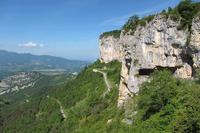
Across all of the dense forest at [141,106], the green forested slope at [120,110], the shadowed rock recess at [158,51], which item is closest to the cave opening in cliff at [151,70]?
the shadowed rock recess at [158,51]

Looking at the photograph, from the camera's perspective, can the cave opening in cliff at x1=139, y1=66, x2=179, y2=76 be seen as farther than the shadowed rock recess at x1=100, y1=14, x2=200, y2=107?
Yes

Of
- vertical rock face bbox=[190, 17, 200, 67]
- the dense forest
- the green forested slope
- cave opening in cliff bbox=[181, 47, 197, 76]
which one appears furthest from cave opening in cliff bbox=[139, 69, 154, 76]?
vertical rock face bbox=[190, 17, 200, 67]

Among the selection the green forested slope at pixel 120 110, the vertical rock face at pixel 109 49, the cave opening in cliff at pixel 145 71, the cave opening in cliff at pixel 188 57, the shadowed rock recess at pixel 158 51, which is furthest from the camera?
the vertical rock face at pixel 109 49

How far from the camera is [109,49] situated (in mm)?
172750

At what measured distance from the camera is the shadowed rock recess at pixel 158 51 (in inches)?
2390

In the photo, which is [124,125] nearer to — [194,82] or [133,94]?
[133,94]

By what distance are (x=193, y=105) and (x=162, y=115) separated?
9.61m

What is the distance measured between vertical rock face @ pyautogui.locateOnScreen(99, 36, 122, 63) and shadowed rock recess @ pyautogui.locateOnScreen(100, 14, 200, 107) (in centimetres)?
7548

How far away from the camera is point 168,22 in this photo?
214 ft

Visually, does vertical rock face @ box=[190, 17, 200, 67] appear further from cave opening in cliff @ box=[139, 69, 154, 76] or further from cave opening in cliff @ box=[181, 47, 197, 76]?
cave opening in cliff @ box=[139, 69, 154, 76]

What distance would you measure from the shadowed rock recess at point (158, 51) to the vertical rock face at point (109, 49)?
7548cm

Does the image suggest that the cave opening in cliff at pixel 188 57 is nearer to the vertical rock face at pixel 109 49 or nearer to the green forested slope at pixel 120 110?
the green forested slope at pixel 120 110

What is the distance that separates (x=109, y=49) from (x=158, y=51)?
104 metres

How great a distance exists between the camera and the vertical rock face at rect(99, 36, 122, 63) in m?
164
